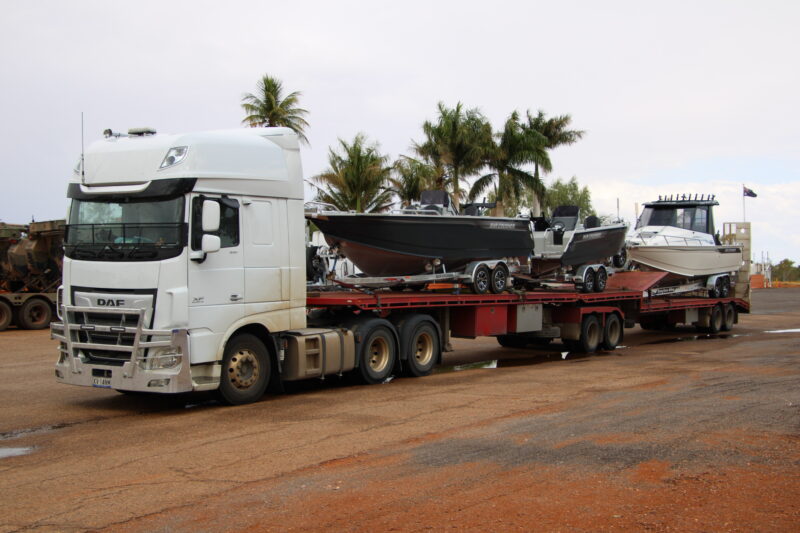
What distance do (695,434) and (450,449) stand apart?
253 cm

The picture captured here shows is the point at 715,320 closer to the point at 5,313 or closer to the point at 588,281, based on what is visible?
the point at 588,281

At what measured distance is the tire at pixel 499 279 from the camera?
1509 cm

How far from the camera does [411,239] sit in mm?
13961

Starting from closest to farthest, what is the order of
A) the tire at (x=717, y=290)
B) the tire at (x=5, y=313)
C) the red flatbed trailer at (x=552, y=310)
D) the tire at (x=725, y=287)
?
the red flatbed trailer at (x=552, y=310) < the tire at (x=5, y=313) < the tire at (x=717, y=290) < the tire at (x=725, y=287)

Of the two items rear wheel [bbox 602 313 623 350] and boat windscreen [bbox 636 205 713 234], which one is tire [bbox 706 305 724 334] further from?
rear wheel [bbox 602 313 623 350]

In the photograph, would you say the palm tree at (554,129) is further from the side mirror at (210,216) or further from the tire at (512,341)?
the side mirror at (210,216)

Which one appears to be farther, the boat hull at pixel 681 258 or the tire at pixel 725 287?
the tire at pixel 725 287

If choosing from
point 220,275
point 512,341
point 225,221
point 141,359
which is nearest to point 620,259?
point 512,341

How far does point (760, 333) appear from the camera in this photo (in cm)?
2323

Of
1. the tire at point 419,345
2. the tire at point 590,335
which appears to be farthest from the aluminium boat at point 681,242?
the tire at point 419,345

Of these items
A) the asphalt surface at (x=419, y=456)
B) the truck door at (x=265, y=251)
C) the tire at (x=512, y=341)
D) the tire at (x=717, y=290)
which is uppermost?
the truck door at (x=265, y=251)

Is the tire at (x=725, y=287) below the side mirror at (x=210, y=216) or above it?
below

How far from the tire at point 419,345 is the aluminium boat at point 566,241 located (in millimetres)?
4775

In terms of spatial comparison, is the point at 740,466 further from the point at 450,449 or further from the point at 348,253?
the point at 348,253
